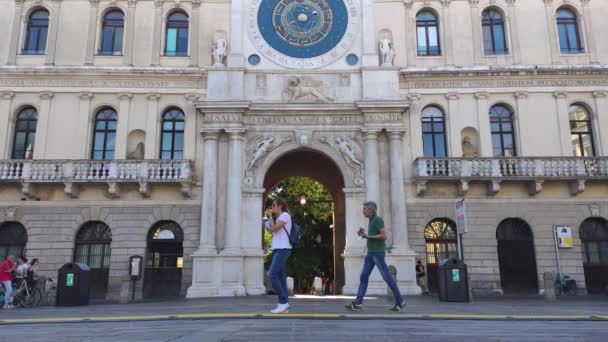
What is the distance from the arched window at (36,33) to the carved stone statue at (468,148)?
69.0ft

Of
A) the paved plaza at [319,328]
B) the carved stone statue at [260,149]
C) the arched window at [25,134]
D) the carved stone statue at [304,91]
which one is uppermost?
the carved stone statue at [304,91]

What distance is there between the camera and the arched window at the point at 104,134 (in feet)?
74.3

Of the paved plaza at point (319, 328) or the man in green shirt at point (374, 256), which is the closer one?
the paved plaza at point (319, 328)

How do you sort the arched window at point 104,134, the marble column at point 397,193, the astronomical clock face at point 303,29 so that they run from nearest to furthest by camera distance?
the marble column at point 397,193 < the arched window at point 104,134 < the astronomical clock face at point 303,29

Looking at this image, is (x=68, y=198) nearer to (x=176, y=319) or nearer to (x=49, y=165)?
(x=49, y=165)

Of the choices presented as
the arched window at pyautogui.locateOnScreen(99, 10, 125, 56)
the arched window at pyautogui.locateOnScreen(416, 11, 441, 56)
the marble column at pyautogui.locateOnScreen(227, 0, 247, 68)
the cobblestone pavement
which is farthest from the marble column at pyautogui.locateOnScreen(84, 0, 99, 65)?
the cobblestone pavement

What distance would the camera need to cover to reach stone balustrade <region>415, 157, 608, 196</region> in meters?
21.4

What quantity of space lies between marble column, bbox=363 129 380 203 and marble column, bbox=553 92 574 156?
8.80 metres

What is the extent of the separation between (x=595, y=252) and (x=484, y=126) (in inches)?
296

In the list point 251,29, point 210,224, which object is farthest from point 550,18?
point 210,224

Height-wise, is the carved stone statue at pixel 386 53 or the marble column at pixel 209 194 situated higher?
the carved stone statue at pixel 386 53

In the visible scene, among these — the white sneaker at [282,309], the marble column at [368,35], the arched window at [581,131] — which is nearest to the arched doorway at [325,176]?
the marble column at [368,35]

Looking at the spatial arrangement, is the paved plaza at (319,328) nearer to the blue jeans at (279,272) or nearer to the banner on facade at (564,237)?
the blue jeans at (279,272)

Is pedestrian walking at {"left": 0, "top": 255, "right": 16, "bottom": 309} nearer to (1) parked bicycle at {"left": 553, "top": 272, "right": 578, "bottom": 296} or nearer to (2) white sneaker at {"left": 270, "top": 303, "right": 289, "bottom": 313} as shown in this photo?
(2) white sneaker at {"left": 270, "top": 303, "right": 289, "bottom": 313}
